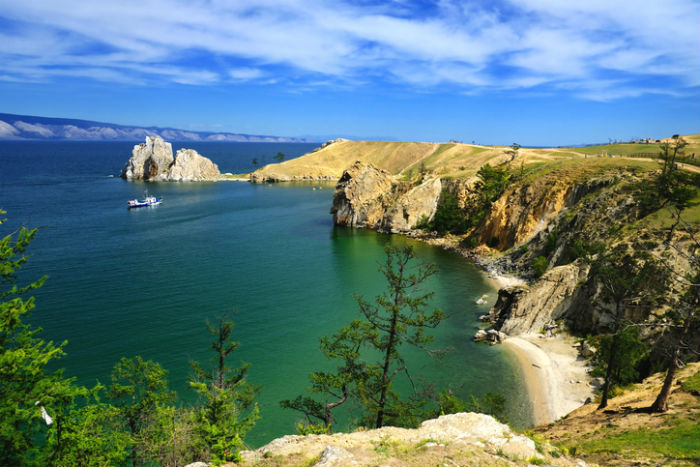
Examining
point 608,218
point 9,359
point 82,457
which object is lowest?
point 82,457

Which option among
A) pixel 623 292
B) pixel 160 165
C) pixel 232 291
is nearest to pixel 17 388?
pixel 623 292

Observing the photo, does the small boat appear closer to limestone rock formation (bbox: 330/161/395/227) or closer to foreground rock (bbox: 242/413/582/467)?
limestone rock formation (bbox: 330/161/395/227)

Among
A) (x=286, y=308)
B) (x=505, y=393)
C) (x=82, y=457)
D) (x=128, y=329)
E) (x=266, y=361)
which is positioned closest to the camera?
(x=82, y=457)

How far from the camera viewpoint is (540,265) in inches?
2191

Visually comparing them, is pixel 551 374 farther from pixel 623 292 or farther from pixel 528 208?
pixel 528 208

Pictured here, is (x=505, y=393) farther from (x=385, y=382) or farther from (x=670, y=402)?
(x=385, y=382)

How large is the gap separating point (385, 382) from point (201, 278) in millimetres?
42383

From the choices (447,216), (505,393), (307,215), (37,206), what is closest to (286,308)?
(505,393)

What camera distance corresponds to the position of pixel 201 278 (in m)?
58.2

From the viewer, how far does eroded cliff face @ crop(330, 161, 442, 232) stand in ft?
308

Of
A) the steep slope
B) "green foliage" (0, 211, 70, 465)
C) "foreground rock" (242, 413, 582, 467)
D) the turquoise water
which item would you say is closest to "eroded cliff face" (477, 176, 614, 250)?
the turquoise water

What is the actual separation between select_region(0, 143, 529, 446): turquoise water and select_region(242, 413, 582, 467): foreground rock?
38.3 feet

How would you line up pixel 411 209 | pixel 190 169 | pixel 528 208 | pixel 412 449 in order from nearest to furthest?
pixel 412 449, pixel 528 208, pixel 411 209, pixel 190 169

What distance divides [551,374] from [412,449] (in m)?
25.8
